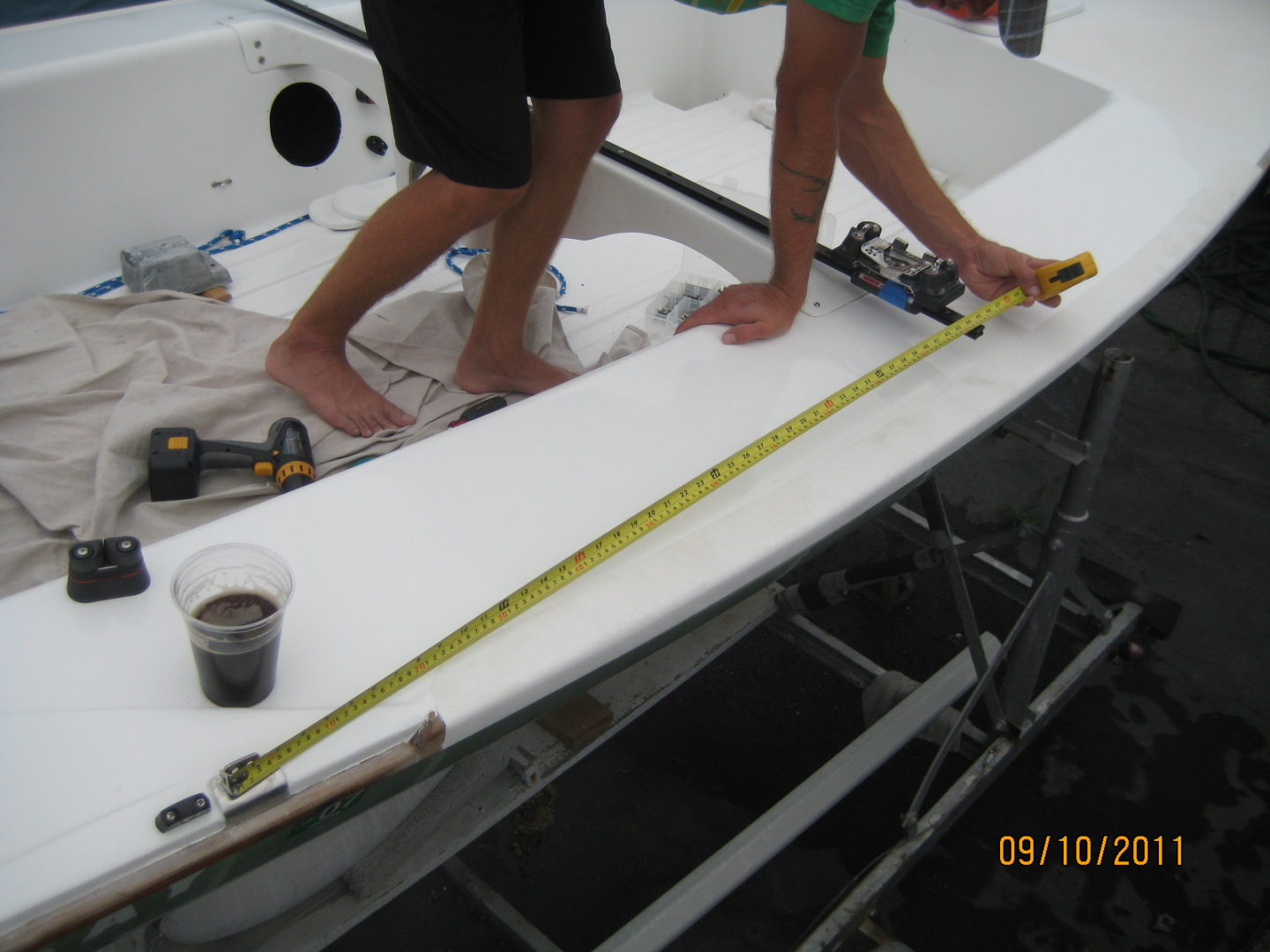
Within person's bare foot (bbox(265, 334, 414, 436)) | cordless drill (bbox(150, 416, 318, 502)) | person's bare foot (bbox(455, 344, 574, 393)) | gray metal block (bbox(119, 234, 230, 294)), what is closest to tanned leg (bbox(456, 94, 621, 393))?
person's bare foot (bbox(455, 344, 574, 393))

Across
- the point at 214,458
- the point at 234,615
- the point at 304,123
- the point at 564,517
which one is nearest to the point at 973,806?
the point at 564,517

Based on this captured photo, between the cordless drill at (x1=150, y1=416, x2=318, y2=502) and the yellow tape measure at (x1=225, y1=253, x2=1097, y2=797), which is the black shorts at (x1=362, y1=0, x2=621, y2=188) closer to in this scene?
the cordless drill at (x1=150, y1=416, x2=318, y2=502)

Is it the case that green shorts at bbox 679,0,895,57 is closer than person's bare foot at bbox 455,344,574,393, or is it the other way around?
green shorts at bbox 679,0,895,57

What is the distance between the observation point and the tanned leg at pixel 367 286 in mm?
1579

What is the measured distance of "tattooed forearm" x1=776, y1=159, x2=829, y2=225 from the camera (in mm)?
1446

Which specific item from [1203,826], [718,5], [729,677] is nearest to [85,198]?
[718,5]

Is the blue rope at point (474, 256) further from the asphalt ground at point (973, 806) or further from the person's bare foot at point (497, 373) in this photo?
the asphalt ground at point (973, 806)

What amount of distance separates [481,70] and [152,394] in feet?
2.50

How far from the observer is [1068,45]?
94.3 inches

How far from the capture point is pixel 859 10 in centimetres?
124
